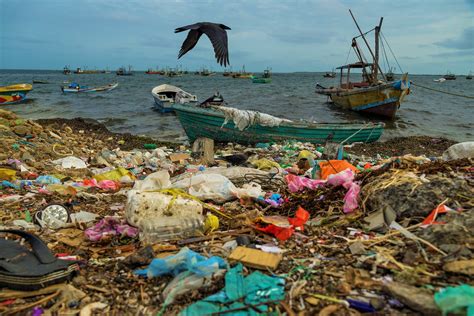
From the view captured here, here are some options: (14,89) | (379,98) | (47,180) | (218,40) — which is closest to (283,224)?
(218,40)

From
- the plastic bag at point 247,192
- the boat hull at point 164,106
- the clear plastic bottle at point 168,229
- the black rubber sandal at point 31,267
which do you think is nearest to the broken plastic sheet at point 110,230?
the clear plastic bottle at point 168,229

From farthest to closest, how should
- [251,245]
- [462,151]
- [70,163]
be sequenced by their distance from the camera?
[70,163]
[462,151]
[251,245]

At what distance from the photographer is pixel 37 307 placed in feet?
6.84

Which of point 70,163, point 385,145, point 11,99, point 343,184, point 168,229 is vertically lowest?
point 70,163

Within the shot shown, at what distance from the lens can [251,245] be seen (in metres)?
2.83

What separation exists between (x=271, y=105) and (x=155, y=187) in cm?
1872

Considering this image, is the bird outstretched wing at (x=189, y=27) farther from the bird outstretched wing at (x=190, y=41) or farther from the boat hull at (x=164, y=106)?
the boat hull at (x=164, y=106)

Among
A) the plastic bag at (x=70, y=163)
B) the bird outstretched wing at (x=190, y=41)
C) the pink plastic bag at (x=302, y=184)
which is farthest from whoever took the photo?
the plastic bag at (x=70, y=163)

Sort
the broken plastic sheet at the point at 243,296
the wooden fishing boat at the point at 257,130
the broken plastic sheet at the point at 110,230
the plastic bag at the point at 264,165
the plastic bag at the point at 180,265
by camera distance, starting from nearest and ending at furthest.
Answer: the broken plastic sheet at the point at 243,296 < the plastic bag at the point at 180,265 < the broken plastic sheet at the point at 110,230 < the plastic bag at the point at 264,165 < the wooden fishing boat at the point at 257,130

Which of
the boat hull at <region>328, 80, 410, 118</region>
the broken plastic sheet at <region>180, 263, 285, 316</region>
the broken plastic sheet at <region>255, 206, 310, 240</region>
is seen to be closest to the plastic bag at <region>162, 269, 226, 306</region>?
the broken plastic sheet at <region>180, 263, 285, 316</region>

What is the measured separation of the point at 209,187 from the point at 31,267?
2.18 m

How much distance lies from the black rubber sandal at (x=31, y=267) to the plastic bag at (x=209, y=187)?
1.79 m

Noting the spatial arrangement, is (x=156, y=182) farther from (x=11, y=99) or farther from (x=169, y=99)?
(x=11, y=99)

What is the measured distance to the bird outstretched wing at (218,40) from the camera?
4.87 meters
